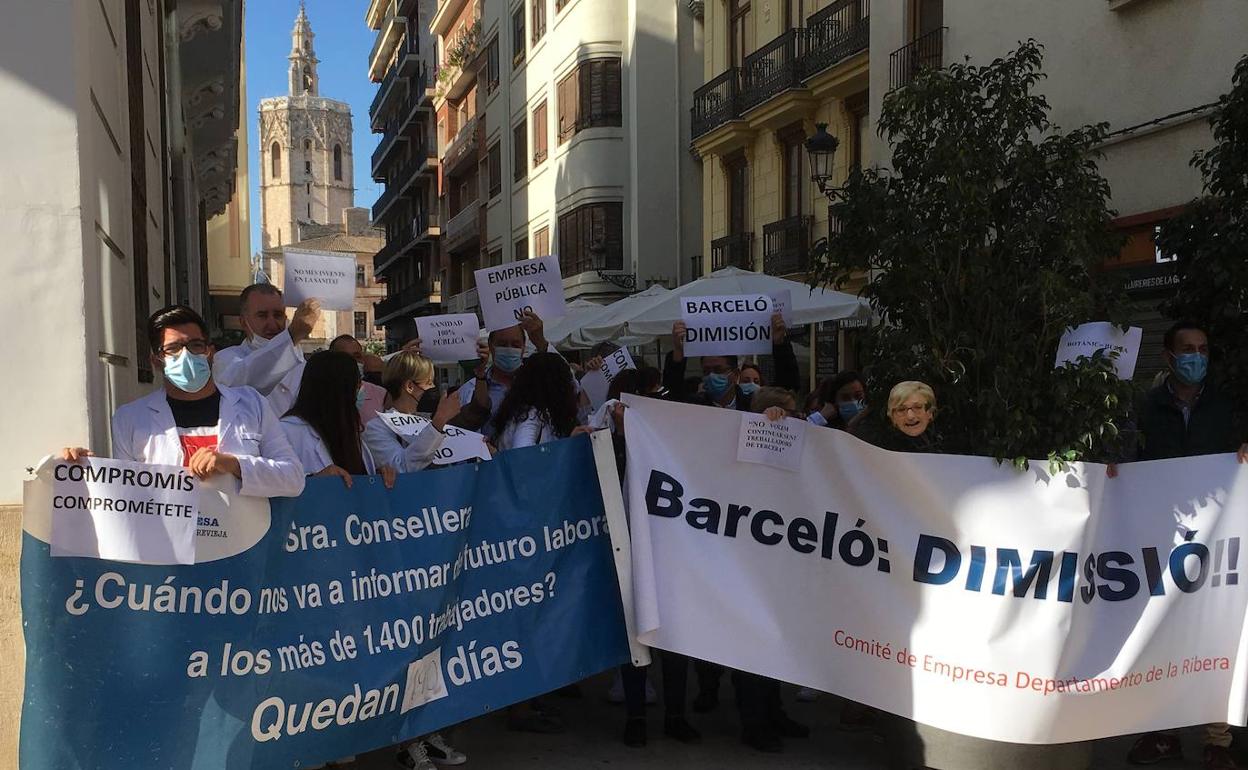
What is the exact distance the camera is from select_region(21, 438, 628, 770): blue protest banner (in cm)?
405

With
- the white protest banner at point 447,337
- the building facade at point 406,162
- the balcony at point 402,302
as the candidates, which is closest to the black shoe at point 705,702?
the white protest banner at point 447,337

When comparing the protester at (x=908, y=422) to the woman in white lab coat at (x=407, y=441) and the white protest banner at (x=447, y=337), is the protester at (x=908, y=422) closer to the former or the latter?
the woman in white lab coat at (x=407, y=441)

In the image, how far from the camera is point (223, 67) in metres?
15.1

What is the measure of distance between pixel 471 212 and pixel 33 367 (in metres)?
39.8

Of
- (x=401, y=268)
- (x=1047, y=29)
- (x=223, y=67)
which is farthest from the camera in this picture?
(x=401, y=268)

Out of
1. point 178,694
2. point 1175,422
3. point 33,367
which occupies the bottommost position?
point 178,694

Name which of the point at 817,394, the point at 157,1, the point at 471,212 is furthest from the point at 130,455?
the point at 471,212

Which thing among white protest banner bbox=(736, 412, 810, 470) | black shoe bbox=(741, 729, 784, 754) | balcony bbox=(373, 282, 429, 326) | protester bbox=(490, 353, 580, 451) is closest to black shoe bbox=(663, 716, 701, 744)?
black shoe bbox=(741, 729, 784, 754)

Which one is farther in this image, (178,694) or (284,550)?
(284,550)

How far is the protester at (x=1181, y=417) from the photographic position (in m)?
5.37

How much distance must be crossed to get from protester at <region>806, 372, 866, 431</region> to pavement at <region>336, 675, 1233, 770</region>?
223cm

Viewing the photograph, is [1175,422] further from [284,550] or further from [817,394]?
[284,550]

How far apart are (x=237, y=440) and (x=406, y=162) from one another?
2384 inches

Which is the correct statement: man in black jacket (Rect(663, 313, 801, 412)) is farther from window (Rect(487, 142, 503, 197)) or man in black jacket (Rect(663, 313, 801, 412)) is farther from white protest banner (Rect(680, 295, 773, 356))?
window (Rect(487, 142, 503, 197))
